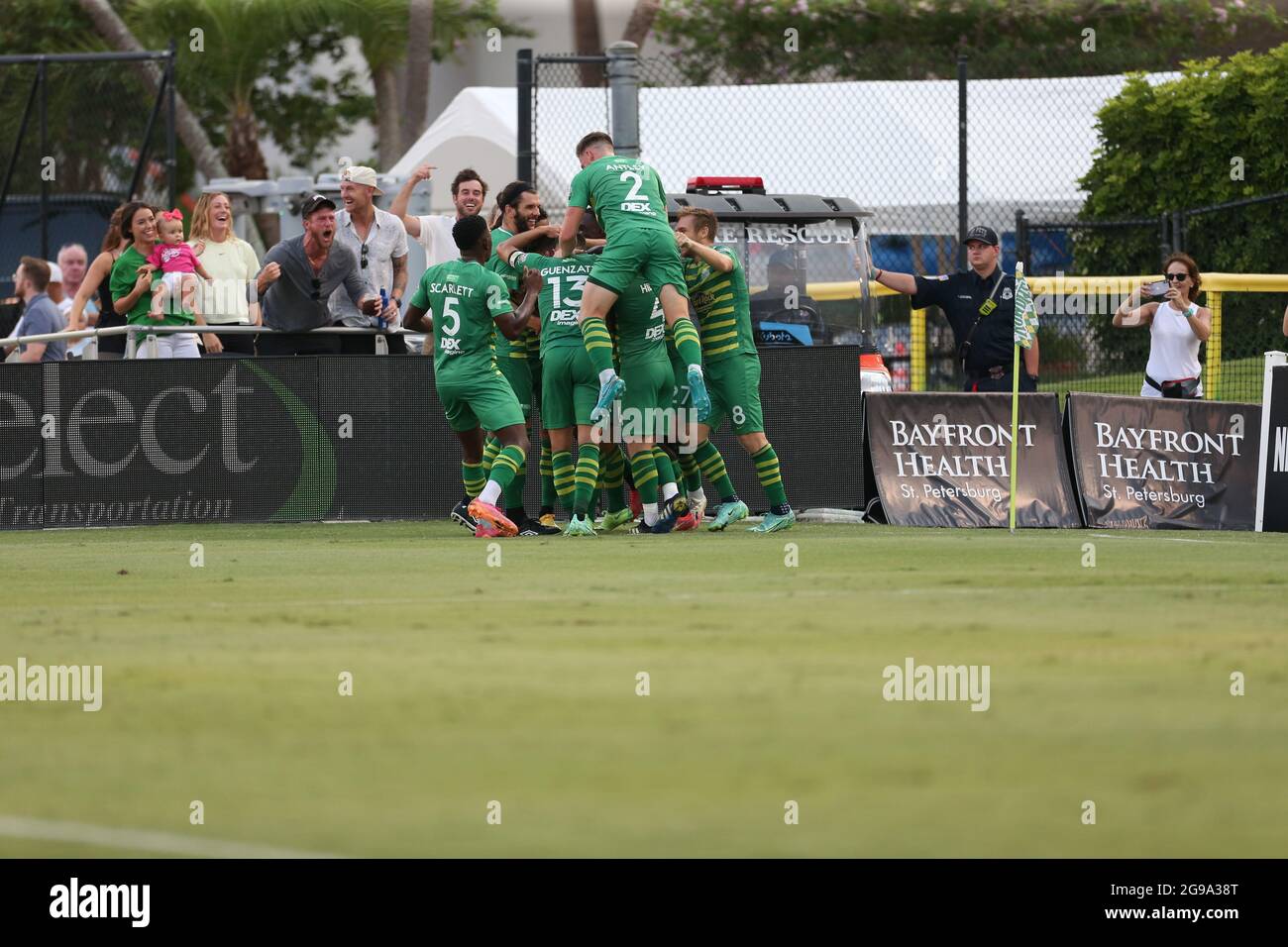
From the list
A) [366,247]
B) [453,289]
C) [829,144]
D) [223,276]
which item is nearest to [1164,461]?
[453,289]

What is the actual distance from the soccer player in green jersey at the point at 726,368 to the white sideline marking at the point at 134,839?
9.26 metres

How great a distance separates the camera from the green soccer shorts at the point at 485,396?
13.9 meters

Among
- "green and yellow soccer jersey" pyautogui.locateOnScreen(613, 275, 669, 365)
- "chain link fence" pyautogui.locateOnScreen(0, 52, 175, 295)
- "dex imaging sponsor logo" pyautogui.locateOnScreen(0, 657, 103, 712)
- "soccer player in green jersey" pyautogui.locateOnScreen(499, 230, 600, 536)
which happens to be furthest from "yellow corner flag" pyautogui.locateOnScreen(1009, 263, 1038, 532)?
"chain link fence" pyautogui.locateOnScreen(0, 52, 175, 295)

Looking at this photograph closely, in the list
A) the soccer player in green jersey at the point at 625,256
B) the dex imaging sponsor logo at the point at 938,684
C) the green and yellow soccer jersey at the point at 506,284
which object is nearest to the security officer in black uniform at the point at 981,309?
the green and yellow soccer jersey at the point at 506,284

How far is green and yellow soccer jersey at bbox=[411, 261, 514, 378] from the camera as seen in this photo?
13758 mm

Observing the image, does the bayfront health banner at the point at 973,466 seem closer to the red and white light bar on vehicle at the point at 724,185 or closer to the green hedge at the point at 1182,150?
the red and white light bar on vehicle at the point at 724,185

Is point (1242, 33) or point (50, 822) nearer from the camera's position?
point (50, 822)

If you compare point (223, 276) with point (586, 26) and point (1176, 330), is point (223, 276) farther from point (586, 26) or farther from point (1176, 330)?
point (586, 26)

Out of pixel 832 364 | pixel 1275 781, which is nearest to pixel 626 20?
pixel 832 364

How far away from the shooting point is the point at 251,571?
11.8 metres
